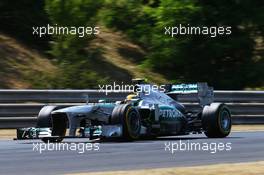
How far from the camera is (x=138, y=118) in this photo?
45.6 ft

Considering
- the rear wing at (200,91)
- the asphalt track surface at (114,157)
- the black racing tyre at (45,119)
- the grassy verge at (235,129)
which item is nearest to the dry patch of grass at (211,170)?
the asphalt track surface at (114,157)

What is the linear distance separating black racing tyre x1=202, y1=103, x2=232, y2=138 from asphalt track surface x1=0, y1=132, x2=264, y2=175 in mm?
966

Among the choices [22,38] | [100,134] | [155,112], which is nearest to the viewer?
[100,134]

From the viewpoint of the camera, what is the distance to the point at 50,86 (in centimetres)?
2045

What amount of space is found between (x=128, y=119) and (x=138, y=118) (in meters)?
0.38

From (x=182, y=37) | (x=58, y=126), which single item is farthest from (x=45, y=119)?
(x=182, y=37)

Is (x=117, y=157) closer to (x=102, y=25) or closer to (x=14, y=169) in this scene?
(x=14, y=169)

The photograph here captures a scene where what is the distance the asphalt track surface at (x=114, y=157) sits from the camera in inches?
389

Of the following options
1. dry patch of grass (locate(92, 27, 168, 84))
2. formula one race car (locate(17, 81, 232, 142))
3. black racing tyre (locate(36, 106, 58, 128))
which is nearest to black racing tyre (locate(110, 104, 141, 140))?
formula one race car (locate(17, 81, 232, 142))

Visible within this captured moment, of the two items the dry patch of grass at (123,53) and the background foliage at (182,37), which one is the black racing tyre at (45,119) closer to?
the background foliage at (182,37)

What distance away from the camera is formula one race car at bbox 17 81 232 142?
13578mm

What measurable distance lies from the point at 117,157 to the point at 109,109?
2.96 metres

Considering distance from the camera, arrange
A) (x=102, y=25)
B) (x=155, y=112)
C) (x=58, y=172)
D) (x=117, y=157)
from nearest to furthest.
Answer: (x=58, y=172)
(x=117, y=157)
(x=155, y=112)
(x=102, y=25)

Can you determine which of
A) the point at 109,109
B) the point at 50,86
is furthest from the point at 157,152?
the point at 50,86
